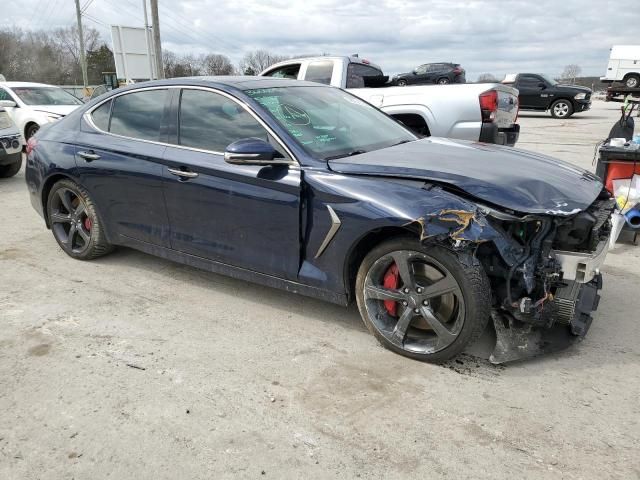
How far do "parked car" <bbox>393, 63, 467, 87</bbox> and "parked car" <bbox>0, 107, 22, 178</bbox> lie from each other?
60.2ft

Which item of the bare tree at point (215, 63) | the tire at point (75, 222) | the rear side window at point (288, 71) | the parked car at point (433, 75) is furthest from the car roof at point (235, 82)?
the bare tree at point (215, 63)

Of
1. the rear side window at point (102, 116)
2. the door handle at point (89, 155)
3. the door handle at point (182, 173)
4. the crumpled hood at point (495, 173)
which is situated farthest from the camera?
the rear side window at point (102, 116)

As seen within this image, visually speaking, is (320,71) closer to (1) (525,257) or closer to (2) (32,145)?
(2) (32,145)

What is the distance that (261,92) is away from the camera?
12.7ft

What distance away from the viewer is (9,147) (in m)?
9.10

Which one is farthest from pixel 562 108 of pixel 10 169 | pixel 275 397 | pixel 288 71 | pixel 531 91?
pixel 275 397

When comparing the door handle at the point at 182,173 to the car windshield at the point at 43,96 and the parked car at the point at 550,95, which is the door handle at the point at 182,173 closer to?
the car windshield at the point at 43,96

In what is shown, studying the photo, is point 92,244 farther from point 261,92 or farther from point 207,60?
point 207,60

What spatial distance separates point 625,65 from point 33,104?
85.9 feet

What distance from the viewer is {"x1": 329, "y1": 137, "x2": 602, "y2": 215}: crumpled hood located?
2967mm

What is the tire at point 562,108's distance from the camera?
21125 millimetres

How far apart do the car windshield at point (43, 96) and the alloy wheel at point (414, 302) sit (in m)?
12.1

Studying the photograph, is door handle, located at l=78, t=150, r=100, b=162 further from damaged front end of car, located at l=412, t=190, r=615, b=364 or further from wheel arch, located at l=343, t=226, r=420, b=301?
damaged front end of car, located at l=412, t=190, r=615, b=364

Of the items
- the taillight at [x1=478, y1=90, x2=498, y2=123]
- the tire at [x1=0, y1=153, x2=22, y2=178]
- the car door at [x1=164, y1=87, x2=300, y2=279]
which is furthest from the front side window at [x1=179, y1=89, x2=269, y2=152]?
the tire at [x1=0, y1=153, x2=22, y2=178]
